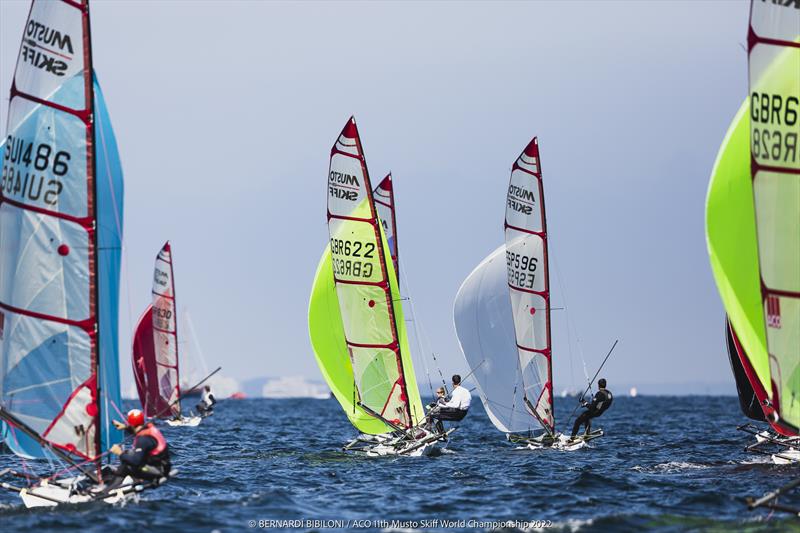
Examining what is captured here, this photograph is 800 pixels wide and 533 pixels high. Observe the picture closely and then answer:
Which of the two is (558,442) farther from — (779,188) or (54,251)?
(54,251)

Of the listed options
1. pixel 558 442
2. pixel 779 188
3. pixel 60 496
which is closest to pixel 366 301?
pixel 558 442

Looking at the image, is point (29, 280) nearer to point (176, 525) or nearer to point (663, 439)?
point (176, 525)

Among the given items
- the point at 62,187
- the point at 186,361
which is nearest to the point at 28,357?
the point at 62,187

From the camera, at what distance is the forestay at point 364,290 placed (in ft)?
91.2

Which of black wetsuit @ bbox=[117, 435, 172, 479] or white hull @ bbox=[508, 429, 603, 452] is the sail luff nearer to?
black wetsuit @ bbox=[117, 435, 172, 479]

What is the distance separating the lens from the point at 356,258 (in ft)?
91.4

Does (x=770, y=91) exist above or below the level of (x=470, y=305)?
above

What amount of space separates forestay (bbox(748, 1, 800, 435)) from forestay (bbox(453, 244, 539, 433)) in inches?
580

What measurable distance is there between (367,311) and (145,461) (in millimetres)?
11969

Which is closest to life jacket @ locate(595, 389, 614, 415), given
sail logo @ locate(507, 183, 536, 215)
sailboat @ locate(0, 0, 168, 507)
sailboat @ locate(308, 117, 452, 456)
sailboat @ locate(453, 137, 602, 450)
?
sailboat @ locate(453, 137, 602, 450)

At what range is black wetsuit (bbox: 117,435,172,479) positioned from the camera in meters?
16.3

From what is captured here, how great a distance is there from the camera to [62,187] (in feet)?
55.3

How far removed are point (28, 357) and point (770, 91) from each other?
11552 millimetres

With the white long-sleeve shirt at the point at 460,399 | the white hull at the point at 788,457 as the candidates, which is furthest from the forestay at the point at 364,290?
the white hull at the point at 788,457
